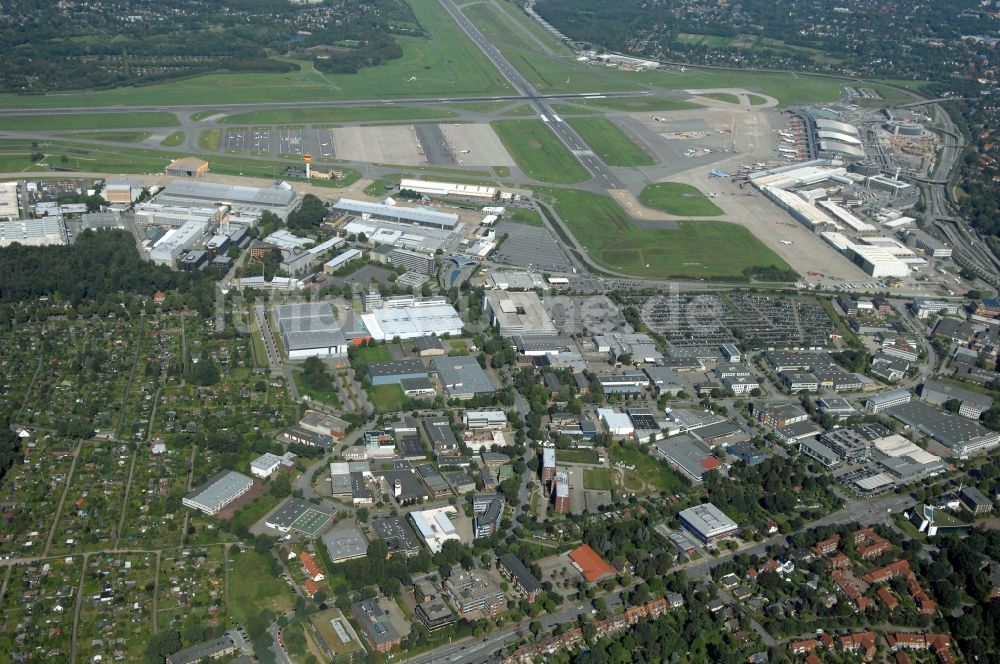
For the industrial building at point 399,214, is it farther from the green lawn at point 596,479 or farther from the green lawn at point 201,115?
the green lawn at point 596,479

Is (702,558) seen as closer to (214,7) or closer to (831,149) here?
(831,149)

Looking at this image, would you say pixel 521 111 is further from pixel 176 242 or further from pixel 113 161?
pixel 176 242

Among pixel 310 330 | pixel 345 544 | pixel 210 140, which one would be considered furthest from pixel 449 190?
pixel 345 544

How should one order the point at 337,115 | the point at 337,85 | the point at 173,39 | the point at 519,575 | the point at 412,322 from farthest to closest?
1. the point at 173,39
2. the point at 337,85
3. the point at 337,115
4. the point at 412,322
5. the point at 519,575

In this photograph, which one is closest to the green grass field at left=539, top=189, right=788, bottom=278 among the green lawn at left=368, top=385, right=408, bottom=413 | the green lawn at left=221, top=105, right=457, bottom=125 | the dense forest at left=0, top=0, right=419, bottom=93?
the green lawn at left=368, top=385, right=408, bottom=413

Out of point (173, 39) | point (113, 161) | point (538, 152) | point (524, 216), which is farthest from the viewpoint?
point (173, 39)

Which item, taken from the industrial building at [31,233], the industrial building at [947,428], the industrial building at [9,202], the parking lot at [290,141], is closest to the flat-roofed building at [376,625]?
the industrial building at [947,428]
